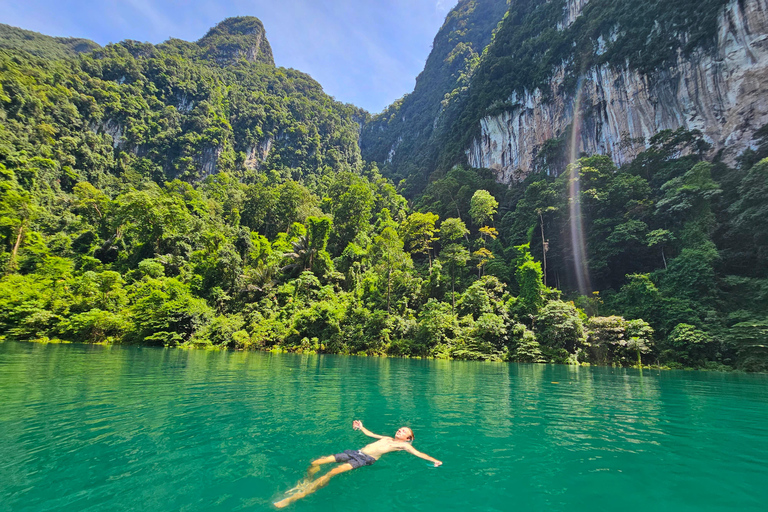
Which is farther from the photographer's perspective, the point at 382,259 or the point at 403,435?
the point at 382,259

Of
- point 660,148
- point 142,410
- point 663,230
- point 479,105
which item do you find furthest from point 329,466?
point 479,105

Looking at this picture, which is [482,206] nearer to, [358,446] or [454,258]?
[454,258]

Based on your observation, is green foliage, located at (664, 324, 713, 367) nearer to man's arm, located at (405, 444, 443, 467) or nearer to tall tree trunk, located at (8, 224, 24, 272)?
man's arm, located at (405, 444, 443, 467)

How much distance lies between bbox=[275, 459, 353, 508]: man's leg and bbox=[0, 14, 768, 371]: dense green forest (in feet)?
79.1

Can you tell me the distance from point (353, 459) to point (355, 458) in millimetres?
37

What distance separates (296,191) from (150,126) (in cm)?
4191

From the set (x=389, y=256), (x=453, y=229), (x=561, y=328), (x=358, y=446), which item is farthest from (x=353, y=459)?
(x=453, y=229)

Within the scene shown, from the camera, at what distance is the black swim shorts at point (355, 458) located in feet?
14.5

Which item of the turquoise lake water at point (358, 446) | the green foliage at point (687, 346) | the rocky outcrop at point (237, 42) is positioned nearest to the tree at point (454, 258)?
the green foliage at point (687, 346)

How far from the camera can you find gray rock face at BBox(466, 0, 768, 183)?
98.7 feet

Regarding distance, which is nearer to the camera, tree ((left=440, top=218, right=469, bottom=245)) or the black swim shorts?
the black swim shorts

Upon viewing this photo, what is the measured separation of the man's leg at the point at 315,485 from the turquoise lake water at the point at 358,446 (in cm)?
10

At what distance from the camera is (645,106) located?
124 feet

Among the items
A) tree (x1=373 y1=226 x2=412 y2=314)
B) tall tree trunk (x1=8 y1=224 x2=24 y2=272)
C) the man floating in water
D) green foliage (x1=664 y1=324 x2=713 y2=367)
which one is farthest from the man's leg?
tall tree trunk (x1=8 y1=224 x2=24 y2=272)
